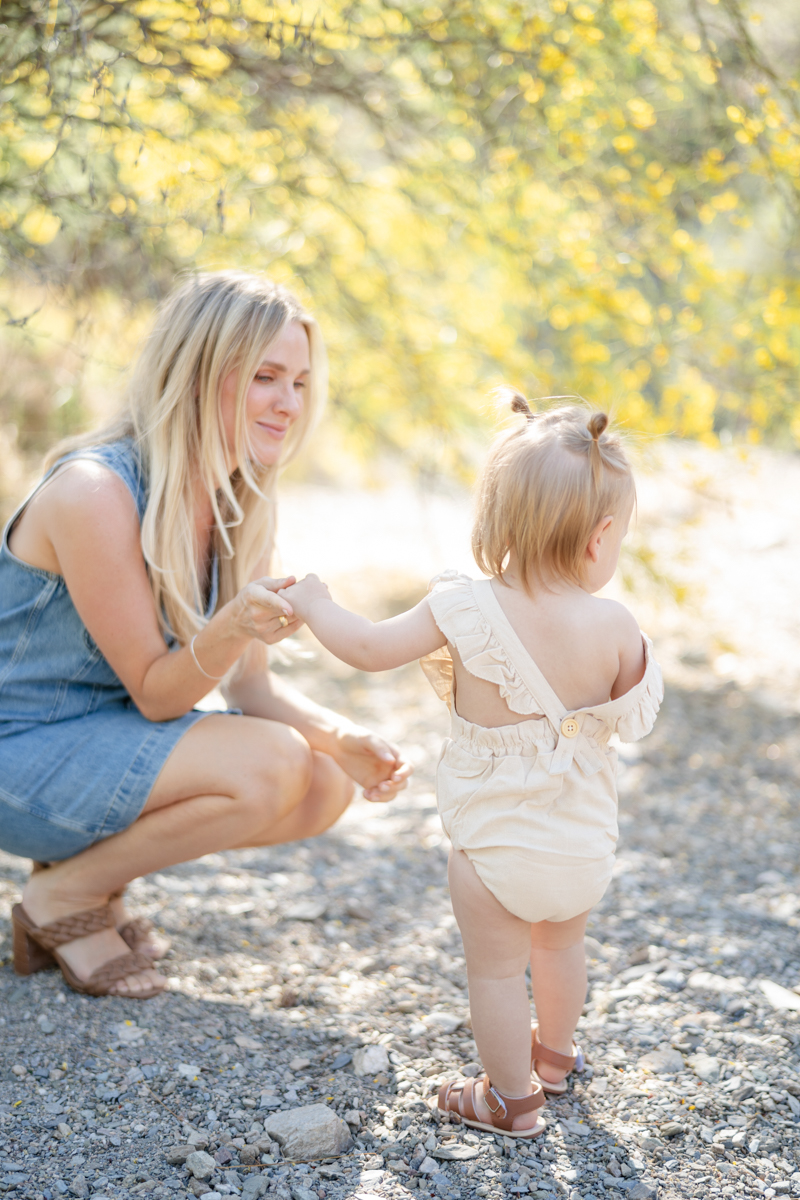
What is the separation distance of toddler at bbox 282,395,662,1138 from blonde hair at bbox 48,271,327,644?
558 millimetres

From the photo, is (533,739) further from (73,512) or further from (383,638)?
(73,512)

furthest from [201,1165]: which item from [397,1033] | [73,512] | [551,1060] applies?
[73,512]

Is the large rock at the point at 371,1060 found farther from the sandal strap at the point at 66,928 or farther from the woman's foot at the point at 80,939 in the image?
the sandal strap at the point at 66,928

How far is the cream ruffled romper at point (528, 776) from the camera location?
1.59 m

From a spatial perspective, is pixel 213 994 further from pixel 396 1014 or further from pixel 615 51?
pixel 615 51

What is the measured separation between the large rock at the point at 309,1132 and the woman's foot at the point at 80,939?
0.49m

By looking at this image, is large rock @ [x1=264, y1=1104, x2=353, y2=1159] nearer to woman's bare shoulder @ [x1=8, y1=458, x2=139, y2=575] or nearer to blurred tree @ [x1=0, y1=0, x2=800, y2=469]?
woman's bare shoulder @ [x1=8, y1=458, x2=139, y2=575]

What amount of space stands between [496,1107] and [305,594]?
934 mm

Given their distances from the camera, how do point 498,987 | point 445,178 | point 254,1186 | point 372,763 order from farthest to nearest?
1. point 445,178
2. point 372,763
3. point 498,987
4. point 254,1186

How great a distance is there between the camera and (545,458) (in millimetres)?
1574

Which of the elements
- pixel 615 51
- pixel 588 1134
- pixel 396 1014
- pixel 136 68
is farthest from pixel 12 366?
pixel 588 1134

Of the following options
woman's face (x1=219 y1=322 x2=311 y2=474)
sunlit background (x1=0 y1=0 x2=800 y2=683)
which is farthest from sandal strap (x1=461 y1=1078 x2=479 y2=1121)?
woman's face (x1=219 y1=322 x2=311 y2=474)

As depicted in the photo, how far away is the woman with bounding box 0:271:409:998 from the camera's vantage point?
6.45 ft

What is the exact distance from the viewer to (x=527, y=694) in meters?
1.60
